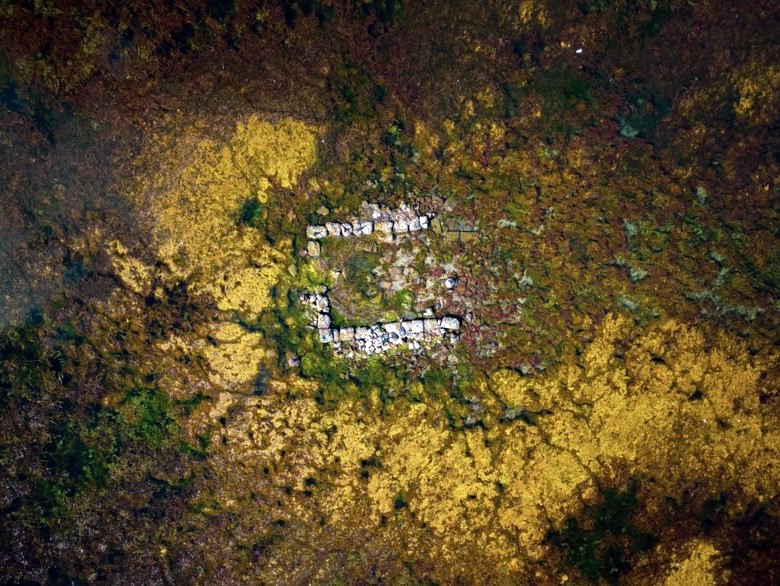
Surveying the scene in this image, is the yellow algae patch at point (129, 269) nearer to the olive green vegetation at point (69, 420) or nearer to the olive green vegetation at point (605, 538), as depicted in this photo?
the olive green vegetation at point (69, 420)

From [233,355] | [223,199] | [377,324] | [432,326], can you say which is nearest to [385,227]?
A: [377,324]

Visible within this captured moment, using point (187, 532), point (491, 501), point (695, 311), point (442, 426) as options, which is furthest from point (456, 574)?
point (695, 311)

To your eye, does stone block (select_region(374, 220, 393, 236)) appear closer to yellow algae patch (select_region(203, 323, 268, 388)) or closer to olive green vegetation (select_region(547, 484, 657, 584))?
yellow algae patch (select_region(203, 323, 268, 388))

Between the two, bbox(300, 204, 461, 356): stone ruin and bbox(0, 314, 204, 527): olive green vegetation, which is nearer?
bbox(300, 204, 461, 356): stone ruin

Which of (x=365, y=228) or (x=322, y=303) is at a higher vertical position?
(x=365, y=228)

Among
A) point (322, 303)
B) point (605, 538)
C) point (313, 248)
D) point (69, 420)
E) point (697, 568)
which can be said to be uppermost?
point (313, 248)

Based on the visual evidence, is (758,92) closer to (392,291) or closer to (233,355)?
(392,291)

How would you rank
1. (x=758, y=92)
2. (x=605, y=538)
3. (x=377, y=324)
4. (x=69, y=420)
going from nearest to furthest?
(x=758, y=92) → (x=605, y=538) → (x=377, y=324) → (x=69, y=420)

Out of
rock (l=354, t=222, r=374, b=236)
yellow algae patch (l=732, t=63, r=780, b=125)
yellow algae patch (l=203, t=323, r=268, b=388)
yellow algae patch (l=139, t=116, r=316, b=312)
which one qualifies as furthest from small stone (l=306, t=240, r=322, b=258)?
yellow algae patch (l=732, t=63, r=780, b=125)
